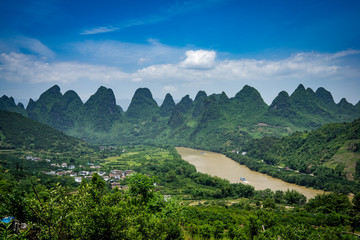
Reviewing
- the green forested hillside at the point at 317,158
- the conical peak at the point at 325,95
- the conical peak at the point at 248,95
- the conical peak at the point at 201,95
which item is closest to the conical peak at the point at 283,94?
the conical peak at the point at 248,95

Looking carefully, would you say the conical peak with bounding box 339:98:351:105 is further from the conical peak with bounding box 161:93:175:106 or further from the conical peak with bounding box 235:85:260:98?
the conical peak with bounding box 161:93:175:106

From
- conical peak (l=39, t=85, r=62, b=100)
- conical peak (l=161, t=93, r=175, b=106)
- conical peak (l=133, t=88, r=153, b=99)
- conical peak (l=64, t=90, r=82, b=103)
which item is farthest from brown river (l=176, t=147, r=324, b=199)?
conical peak (l=39, t=85, r=62, b=100)

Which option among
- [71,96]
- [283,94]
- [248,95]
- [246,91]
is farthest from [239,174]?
[71,96]

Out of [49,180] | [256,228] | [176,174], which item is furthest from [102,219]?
[176,174]

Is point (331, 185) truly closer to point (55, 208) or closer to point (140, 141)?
point (55, 208)

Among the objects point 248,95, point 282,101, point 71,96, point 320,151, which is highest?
point 248,95

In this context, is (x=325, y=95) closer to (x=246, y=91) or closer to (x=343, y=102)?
(x=343, y=102)

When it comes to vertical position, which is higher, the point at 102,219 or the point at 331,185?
the point at 102,219

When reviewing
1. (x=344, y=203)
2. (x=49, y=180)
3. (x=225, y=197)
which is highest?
(x=344, y=203)
